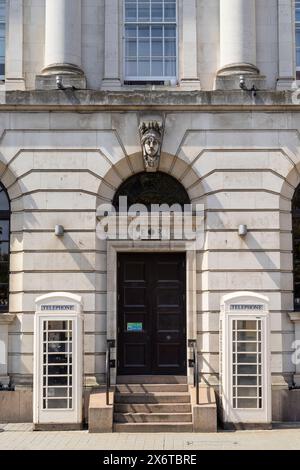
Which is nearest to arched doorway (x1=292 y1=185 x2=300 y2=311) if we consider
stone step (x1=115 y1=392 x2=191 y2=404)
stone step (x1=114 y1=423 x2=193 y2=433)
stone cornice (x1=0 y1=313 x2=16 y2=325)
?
stone step (x1=115 y1=392 x2=191 y2=404)

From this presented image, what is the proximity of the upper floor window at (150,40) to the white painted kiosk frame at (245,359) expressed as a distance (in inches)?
205

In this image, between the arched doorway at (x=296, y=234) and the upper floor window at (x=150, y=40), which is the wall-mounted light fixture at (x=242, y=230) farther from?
the upper floor window at (x=150, y=40)

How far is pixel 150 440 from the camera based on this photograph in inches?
508

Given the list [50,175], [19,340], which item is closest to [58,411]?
[19,340]

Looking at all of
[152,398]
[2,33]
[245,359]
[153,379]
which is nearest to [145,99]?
[2,33]

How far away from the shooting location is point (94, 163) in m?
15.1

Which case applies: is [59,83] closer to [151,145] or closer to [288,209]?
[151,145]

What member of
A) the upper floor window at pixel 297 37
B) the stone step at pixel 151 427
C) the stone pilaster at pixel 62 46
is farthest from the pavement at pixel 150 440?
the upper floor window at pixel 297 37

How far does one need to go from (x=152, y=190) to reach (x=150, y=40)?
3276mm

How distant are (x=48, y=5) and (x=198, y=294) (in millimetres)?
6655

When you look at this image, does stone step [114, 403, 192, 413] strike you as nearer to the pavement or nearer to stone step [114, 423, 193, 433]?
stone step [114, 423, 193, 433]

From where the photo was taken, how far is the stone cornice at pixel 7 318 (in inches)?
A: 583

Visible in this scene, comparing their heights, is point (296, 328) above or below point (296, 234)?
below

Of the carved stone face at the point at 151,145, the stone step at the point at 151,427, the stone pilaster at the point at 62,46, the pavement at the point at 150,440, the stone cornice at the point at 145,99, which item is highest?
the stone pilaster at the point at 62,46
